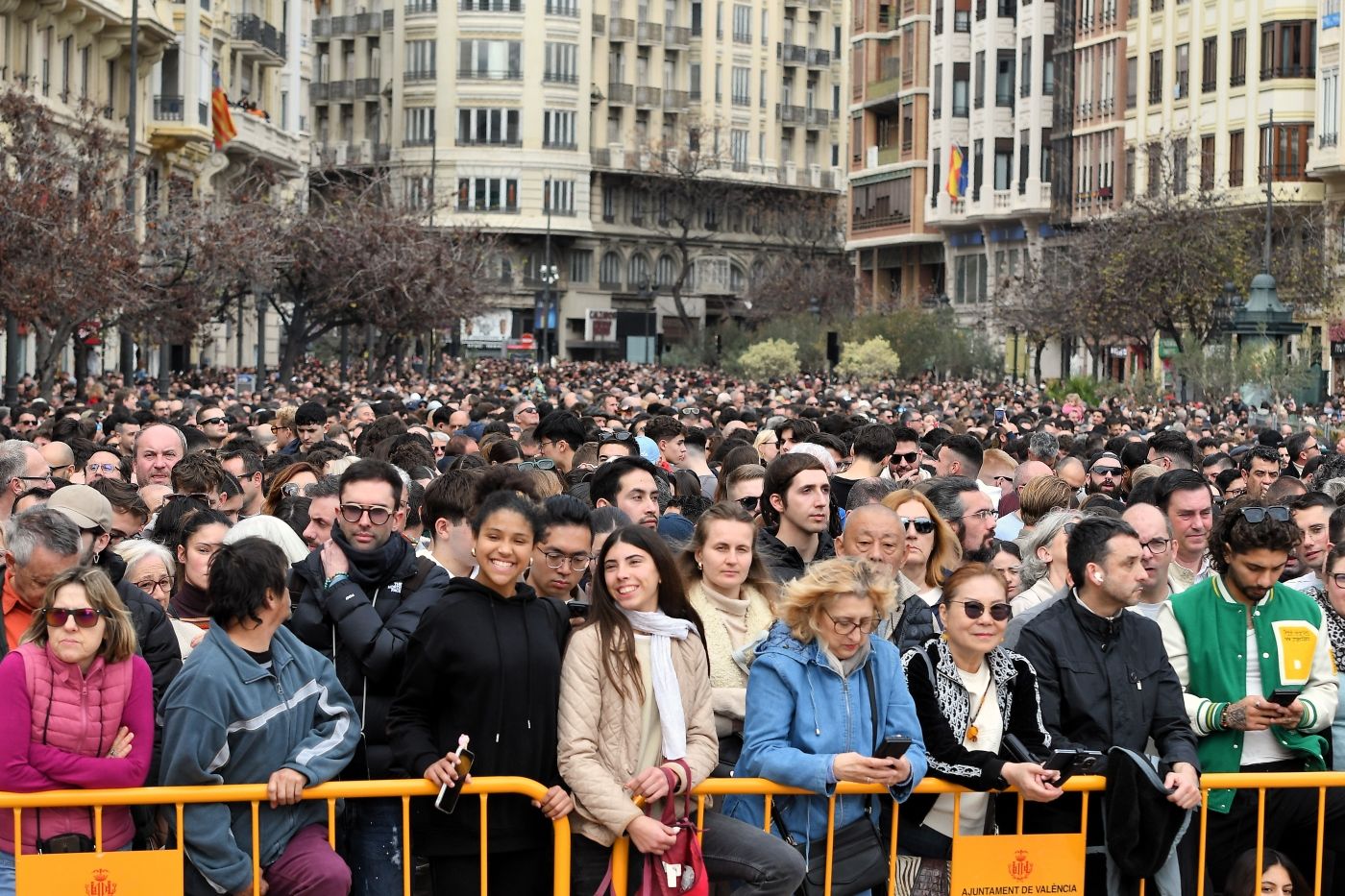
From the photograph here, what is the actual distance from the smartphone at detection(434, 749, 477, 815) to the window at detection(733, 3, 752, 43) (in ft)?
304

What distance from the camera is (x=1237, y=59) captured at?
57688 millimetres

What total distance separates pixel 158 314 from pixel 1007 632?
3190 centimetres

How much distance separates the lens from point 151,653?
7.48m

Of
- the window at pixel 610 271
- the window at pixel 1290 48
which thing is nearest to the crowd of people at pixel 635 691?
the window at pixel 1290 48

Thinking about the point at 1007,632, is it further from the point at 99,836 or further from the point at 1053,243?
the point at 1053,243

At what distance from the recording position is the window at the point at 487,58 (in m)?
90.9

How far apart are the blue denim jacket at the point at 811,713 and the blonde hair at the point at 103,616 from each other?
2.05 metres

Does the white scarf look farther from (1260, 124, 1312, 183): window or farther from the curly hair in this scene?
(1260, 124, 1312, 183): window

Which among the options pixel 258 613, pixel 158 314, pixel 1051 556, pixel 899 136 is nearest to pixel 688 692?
pixel 258 613

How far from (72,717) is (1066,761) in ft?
10.6

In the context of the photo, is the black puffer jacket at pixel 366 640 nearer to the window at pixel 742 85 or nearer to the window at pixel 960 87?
the window at pixel 960 87

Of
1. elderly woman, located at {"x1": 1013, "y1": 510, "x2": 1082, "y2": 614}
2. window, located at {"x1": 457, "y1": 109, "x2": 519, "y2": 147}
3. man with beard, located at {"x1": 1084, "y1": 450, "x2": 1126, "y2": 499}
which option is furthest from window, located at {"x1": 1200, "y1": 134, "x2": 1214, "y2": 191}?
elderly woman, located at {"x1": 1013, "y1": 510, "x2": 1082, "y2": 614}

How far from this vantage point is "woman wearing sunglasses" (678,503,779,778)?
25.3 feet

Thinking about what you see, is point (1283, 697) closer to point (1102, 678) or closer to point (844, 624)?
point (1102, 678)
